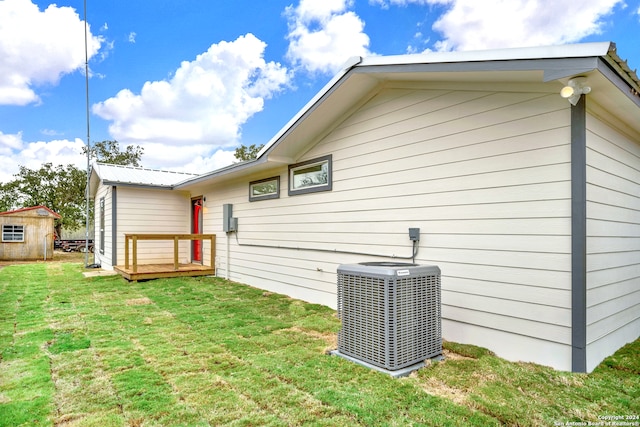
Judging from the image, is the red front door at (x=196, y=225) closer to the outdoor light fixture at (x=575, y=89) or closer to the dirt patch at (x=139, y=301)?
the dirt patch at (x=139, y=301)

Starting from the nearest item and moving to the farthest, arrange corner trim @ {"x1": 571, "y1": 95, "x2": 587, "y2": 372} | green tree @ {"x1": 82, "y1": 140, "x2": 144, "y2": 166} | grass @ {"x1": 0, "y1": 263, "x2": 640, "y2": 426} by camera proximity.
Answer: grass @ {"x1": 0, "y1": 263, "x2": 640, "y2": 426}
corner trim @ {"x1": 571, "y1": 95, "x2": 587, "y2": 372}
green tree @ {"x1": 82, "y1": 140, "x2": 144, "y2": 166}

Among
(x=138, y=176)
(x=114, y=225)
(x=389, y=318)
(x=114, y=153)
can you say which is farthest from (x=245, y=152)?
(x=389, y=318)

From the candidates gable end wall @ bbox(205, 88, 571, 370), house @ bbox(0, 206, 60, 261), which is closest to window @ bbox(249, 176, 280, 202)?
gable end wall @ bbox(205, 88, 571, 370)

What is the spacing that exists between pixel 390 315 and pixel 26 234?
55.1 feet

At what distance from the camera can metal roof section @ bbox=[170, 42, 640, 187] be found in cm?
254

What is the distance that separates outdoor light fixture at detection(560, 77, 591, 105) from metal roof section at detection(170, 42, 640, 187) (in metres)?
0.05

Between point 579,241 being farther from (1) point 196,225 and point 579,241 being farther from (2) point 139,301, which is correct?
(1) point 196,225

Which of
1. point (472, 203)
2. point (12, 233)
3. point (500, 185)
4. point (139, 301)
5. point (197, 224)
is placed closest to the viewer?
point (500, 185)

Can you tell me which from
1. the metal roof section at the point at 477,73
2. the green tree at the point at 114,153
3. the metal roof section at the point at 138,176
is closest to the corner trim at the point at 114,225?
the metal roof section at the point at 138,176

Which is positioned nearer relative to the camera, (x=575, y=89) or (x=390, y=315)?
(x=575, y=89)

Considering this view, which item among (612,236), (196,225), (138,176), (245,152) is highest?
(245,152)

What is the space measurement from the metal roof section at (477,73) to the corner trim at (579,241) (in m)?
0.35

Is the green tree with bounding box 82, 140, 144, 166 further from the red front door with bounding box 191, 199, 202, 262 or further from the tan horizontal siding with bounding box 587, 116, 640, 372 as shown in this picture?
the tan horizontal siding with bounding box 587, 116, 640, 372

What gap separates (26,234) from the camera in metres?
14.3
